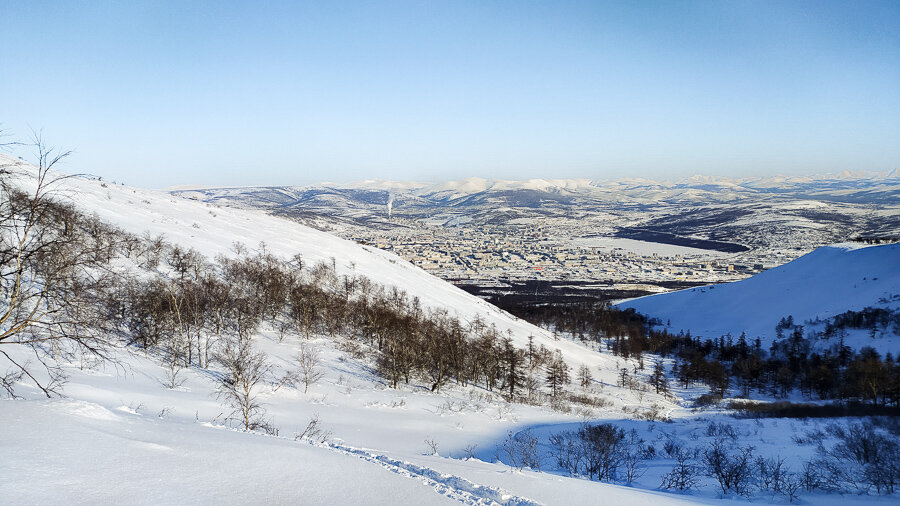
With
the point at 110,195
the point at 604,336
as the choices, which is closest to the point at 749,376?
the point at 604,336

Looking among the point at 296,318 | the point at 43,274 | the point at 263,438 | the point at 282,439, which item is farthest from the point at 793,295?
the point at 43,274

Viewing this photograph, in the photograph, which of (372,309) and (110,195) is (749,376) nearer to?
(372,309)

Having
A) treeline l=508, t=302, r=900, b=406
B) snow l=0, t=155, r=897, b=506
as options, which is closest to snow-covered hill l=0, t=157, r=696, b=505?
snow l=0, t=155, r=897, b=506

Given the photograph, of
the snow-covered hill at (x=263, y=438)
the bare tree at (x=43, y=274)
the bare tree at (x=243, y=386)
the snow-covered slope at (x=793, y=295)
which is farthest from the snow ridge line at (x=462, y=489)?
the snow-covered slope at (x=793, y=295)

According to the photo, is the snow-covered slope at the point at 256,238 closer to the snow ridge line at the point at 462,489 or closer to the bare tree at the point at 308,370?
the bare tree at the point at 308,370

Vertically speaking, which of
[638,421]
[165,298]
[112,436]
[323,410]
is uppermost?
[112,436]
